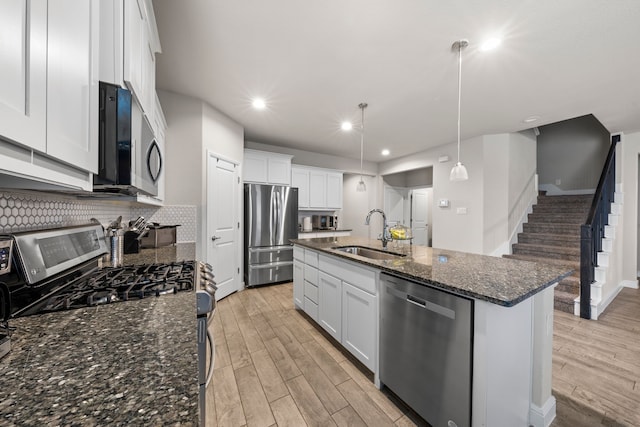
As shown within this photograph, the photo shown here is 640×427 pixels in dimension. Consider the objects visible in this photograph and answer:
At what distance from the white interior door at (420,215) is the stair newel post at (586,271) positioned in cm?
389

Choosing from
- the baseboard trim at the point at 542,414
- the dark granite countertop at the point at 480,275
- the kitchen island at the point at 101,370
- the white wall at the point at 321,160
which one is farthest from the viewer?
the white wall at the point at 321,160

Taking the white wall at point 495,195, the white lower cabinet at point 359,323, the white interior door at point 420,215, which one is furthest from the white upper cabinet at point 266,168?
the white interior door at point 420,215

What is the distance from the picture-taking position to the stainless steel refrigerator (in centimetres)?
381

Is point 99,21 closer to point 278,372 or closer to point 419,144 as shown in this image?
point 278,372

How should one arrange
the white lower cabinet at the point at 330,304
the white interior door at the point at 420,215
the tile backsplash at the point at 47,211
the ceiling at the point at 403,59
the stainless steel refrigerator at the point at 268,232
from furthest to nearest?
the white interior door at the point at 420,215, the stainless steel refrigerator at the point at 268,232, the white lower cabinet at the point at 330,304, the ceiling at the point at 403,59, the tile backsplash at the point at 47,211

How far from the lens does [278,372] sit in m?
1.85

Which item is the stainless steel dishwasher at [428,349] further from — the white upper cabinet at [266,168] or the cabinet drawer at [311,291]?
the white upper cabinet at [266,168]

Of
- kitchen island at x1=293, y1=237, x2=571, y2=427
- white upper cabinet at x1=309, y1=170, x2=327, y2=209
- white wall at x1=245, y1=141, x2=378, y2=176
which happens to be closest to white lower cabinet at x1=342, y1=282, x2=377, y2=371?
kitchen island at x1=293, y1=237, x2=571, y2=427

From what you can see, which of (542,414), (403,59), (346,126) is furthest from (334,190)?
(542,414)

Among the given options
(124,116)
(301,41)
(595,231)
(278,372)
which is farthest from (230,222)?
(595,231)

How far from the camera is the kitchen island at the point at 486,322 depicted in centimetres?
110

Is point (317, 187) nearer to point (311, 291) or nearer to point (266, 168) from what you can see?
point (266, 168)

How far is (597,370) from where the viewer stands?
1.86 m

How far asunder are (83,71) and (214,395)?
1.86m
